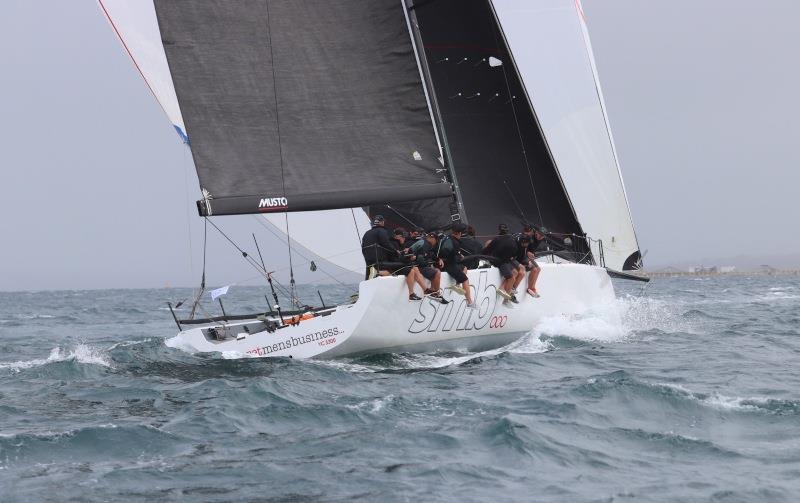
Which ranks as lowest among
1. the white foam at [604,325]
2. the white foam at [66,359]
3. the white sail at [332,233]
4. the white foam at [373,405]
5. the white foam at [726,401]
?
the white foam at [726,401]

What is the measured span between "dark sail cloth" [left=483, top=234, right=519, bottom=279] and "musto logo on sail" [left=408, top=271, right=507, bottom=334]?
26cm

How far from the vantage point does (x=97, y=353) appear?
14406 mm


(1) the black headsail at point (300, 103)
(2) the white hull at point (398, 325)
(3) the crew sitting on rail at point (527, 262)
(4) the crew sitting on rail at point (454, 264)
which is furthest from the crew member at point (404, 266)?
(3) the crew sitting on rail at point (527, 262)

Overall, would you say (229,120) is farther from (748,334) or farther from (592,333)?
(748,334)

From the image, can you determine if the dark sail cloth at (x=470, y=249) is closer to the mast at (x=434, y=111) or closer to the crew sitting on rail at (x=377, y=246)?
the mast at (x=434, y=111)

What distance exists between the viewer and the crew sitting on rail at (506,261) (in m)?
13.1

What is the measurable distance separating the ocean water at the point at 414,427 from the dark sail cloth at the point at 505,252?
3.30 ft

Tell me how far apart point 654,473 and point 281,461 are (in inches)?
96.9

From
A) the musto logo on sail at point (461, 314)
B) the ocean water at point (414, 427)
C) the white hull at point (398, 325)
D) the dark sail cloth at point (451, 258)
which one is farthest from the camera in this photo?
the dark sail cloth at point (451, 258)

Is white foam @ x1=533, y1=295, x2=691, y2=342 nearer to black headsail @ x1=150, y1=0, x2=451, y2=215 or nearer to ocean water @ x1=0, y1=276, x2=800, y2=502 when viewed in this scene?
ocean water @ x1=0, y1=276, x2=800, y2=502

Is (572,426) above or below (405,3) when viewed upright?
below

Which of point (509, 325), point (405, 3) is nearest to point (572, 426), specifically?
point (509, 325)

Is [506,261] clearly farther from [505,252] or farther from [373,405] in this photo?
[373,405]

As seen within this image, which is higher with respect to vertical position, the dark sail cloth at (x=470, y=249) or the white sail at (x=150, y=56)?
the white sail at (x=150, y=56)
